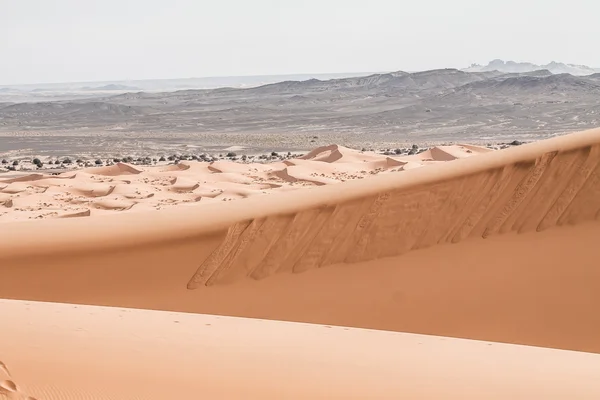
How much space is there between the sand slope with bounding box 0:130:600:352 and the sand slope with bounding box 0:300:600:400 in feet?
Answer: 5.72

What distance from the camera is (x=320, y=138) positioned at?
45312 millimetres

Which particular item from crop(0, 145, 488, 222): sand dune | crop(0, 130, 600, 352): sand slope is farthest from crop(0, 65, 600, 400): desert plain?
crop(0, 145, 488, 222): sand dune

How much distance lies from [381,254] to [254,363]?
3871mm

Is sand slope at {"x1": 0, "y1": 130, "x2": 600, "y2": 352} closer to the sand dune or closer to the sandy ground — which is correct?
the sandy ground

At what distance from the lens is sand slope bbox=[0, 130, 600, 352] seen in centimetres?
771

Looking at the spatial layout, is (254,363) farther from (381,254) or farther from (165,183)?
(165,183)

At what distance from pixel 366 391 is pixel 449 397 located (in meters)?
0.53

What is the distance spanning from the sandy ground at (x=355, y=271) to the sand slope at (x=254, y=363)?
3cm

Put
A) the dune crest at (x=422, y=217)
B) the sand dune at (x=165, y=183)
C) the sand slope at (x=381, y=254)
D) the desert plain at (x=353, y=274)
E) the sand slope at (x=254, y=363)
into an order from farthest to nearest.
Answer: the sand dune at (x=165, y=183)
the dune crest at (x=422, y=217)
the sand slope at (x=381, y=254)
the desert plain at (x=353, y=274)
the sand slope at (x=254, y=363)

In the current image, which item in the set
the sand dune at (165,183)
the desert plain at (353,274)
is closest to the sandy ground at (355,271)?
the desert plain at (353,274)

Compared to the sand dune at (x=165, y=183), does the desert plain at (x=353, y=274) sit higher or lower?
higher

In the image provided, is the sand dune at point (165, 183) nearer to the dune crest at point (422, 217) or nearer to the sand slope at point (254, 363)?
the dune crest at point (422, 217)

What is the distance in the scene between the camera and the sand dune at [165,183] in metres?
16.7

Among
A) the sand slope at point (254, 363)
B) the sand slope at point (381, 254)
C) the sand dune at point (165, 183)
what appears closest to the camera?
the sand slope at point (254, 363)
